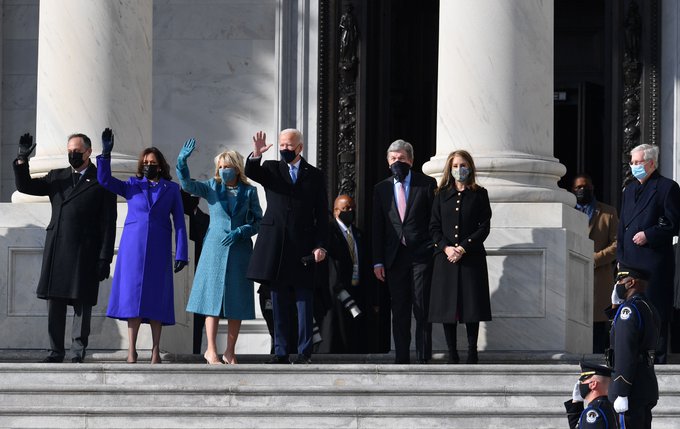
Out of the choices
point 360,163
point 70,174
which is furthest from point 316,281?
point 360,163

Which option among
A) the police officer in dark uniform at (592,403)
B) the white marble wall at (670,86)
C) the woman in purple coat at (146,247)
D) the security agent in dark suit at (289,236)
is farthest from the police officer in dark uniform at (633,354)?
the white marble wall at (670,86)

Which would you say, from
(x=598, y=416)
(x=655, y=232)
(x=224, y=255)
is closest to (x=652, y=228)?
→ (x=655, y=232)

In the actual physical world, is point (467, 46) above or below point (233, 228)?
above

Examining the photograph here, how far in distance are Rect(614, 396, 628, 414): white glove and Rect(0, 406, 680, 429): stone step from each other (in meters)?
1.43

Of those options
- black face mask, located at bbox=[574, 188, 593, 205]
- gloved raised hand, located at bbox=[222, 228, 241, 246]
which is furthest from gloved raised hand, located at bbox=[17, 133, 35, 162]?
black face mask, located at bbox=[574, 188, 593, 205]

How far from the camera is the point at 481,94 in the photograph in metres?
20.0

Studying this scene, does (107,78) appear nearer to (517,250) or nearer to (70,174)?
(70,174)

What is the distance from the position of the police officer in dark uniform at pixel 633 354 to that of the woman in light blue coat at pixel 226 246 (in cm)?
461

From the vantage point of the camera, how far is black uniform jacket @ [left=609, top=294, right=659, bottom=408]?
1468 cm

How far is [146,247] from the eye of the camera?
61.3ft

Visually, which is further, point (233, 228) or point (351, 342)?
point (351, 342)

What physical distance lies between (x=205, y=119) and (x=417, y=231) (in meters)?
6.99

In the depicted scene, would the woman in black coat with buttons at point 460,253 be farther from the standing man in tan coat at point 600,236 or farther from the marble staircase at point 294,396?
the standing man in tan coat at point 600,236

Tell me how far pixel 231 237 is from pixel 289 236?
0.57 meters
